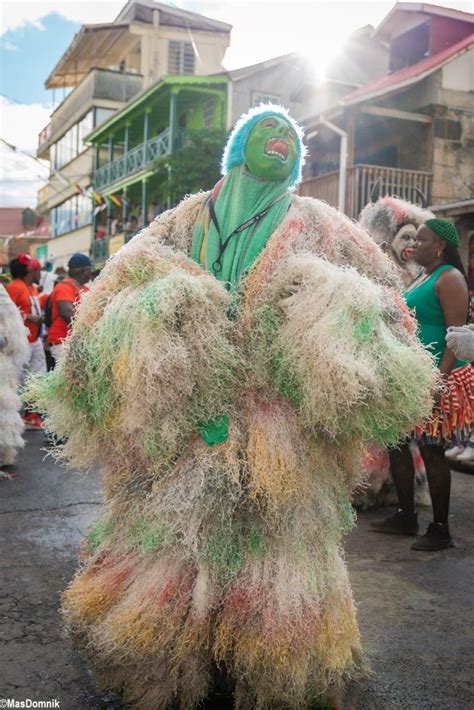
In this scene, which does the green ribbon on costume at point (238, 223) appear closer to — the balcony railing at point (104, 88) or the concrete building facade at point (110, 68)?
the concrete building facade at point (110, 68)

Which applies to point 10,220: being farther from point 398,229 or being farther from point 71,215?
point 398,229

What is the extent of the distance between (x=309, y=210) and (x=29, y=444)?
6346 millimetres

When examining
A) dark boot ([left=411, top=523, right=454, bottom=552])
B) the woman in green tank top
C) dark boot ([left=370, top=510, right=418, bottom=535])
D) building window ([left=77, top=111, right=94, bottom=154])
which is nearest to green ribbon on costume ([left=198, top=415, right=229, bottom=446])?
the woman in green tank top

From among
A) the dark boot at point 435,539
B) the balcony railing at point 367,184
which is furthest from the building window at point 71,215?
the dark boot at point 435,539

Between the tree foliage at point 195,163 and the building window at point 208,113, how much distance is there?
4032mm

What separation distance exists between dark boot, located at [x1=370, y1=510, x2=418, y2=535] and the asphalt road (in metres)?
0.06

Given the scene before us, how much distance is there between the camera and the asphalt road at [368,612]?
2686mm

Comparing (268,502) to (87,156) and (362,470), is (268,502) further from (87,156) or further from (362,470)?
(87,156)

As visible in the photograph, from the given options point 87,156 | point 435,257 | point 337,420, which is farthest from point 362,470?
point 87,156

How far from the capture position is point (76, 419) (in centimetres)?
257

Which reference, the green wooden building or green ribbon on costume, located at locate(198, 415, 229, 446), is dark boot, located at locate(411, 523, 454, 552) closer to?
green ribbon on costume, located at locate(198, 415, 229, 446)

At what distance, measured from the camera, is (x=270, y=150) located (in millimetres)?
2758

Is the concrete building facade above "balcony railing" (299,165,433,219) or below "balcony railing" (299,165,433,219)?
above

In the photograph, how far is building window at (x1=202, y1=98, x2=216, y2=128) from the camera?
24.1 m
